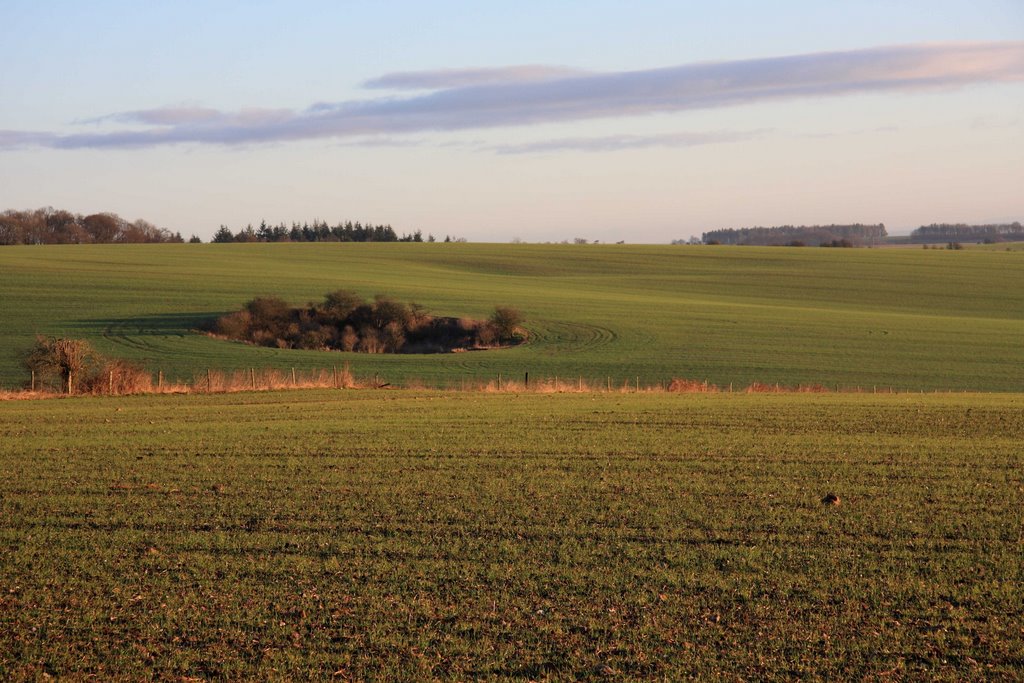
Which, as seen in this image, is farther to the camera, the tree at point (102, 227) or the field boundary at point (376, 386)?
the tree at point (102, 227)

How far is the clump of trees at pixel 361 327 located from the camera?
5391 centimetres

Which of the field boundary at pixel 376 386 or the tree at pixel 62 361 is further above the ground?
the tree at pixel 62 361

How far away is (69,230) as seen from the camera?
13200 centimetres

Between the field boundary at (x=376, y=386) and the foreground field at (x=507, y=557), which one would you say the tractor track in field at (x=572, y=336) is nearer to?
the field boundary at (x=376, y=386)

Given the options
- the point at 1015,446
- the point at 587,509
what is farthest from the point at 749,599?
the point at 1015,446

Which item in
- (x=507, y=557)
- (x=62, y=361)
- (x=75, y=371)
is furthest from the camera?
(x=75, y=371)

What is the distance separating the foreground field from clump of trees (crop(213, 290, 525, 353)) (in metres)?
32.8

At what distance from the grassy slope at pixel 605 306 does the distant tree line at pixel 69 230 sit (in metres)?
28.2

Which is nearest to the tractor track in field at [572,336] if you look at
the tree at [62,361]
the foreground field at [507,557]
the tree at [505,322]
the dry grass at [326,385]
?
the tree at [505,322]

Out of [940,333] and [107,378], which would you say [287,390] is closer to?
[107,378]

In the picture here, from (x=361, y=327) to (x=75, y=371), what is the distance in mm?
22332

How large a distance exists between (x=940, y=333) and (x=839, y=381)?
17667 mm

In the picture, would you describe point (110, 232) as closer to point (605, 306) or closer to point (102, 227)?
point (102, 227)

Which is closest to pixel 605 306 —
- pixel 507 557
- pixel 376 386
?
pixel 376 386
